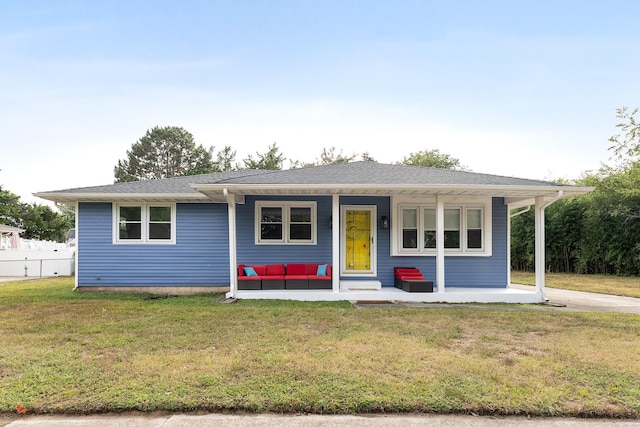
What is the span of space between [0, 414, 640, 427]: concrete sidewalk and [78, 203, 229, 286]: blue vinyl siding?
6.80m

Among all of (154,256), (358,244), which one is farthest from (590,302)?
(154,256)

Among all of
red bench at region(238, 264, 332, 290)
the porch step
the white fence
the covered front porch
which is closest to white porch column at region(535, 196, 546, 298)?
the covered front porch

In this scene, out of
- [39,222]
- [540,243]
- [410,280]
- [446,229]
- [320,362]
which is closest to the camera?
[320,362]

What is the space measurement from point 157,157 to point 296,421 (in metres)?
36.1

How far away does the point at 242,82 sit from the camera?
48.8 feet

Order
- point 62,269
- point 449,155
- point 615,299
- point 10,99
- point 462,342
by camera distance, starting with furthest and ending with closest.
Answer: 1. point 449,155
2. point 62,269
3. point 10,99
4. point 615,299
5. point 462,342

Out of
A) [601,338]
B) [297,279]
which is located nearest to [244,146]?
[297,279]

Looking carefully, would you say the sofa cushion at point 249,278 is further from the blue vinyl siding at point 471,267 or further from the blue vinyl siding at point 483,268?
the blue vinyl siding at point 483,268

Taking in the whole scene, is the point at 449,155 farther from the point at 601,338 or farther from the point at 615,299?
the point at 601,338

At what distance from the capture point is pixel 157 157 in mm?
34875

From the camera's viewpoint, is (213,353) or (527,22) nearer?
(213,353)

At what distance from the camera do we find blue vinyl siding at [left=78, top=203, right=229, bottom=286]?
31.4ft

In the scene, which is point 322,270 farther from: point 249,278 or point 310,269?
point 249,278

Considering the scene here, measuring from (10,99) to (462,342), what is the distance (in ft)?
60.2
